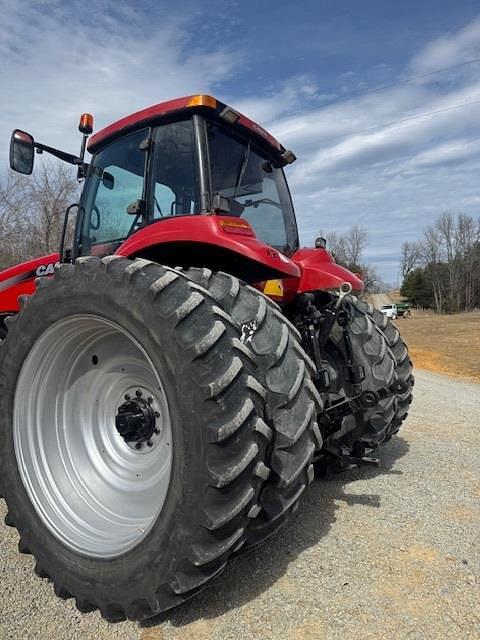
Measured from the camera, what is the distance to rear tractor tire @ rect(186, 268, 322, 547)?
2074 millimetres

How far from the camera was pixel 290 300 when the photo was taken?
336 centimetres

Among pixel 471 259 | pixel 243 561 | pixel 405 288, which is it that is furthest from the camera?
pixel 405 288

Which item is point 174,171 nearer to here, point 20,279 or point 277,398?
point 277,398

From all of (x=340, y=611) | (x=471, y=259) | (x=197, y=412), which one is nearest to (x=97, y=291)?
(x=197, y=412)

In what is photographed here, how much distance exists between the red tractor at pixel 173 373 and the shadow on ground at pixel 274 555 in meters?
0.19

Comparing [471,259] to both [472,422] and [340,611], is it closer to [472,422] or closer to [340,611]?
[472,422]

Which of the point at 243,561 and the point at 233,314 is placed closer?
the point at 233,314

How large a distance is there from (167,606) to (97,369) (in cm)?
132

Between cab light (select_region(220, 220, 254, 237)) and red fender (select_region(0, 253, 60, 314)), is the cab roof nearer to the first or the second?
cab light (select_region(220, 220, 254, 237))

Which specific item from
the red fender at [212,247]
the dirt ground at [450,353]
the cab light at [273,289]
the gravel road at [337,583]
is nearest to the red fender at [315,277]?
the cab light at [273,289]

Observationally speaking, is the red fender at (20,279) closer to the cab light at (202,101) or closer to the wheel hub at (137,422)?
the cab light at (202,101)

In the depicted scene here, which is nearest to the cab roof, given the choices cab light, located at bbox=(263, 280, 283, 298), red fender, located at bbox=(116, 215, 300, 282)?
red fender, located at bbox=(116, 215, 300, 282)

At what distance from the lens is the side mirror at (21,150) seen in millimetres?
3701

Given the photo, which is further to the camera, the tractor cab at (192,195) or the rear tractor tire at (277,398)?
the tractor cab at (192,195)
